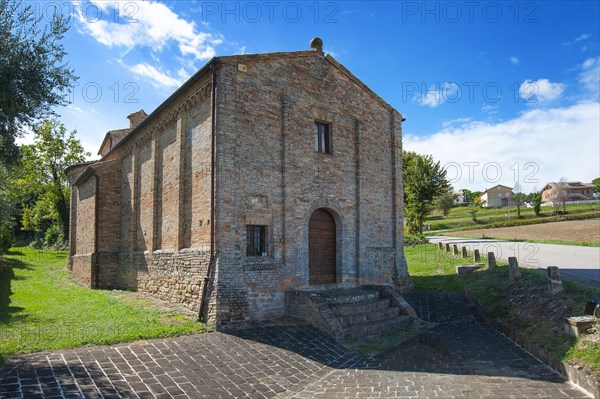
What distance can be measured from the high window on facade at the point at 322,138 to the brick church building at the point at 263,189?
1.5 inches

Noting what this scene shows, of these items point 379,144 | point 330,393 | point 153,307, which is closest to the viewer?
point 330,393

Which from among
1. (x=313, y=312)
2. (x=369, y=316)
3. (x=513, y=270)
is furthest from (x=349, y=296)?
(x=513, y=270)

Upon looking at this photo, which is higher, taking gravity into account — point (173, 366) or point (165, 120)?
point (165, 120)

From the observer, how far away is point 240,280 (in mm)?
10656

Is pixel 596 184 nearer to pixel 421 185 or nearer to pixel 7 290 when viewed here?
pixel 421 185

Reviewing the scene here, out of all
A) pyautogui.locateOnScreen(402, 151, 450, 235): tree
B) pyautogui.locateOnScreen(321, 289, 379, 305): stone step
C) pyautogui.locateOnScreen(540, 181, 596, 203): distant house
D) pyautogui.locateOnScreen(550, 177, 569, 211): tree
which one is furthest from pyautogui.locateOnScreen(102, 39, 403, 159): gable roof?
pyautogui.locateOnScreen(540, 181, 596, 203): distant house

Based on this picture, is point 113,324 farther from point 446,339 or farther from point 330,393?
point 446,339

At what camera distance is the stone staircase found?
407 inches

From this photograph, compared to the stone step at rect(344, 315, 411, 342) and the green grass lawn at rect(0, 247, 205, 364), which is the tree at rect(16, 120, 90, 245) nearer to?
the green grass lawn at rect(0, 247, 205, 364)

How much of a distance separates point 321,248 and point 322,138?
12.4ft

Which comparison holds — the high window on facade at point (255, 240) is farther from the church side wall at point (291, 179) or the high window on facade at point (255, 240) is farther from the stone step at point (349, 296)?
the stone step at point (349, 296)

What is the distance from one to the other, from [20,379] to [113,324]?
3.32 m

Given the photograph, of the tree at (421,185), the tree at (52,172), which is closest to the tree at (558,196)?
the tree at (421,185)

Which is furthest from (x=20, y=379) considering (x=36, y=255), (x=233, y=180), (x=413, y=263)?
(x=36, y=255)
